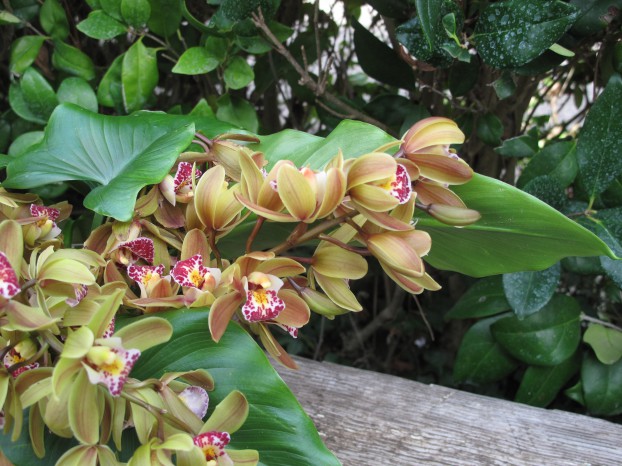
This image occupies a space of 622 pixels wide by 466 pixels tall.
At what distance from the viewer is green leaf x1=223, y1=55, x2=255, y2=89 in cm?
91

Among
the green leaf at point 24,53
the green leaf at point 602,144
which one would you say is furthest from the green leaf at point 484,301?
the green leaf at point 24,53

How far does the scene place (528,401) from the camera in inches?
41.4

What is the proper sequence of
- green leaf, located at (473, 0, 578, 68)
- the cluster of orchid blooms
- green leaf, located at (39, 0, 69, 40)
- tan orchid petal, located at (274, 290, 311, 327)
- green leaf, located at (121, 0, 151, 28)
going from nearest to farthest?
the cluster of orchid blooms
tan orchid petal, located at (274, 290, 311, 327)
green leaf, located at (473, 0, 578, 68)
green leaf, located at (121, 0, 151, 28)
green leaf, located at (39, 0, 69, 40)

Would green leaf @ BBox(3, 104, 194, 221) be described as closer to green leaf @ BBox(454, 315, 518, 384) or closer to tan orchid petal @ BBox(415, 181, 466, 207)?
tan orchid petal @ BBox(415, 181, 466, 207)

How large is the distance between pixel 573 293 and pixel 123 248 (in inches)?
39.8

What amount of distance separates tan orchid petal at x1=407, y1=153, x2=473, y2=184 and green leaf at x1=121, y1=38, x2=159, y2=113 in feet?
1.59

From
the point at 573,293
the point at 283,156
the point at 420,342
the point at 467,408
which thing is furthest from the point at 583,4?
the point at 420,342

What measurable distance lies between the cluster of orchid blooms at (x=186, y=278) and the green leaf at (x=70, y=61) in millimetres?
404

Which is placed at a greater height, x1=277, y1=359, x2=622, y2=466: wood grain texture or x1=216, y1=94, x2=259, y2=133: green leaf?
x1=216, y1=94, x2=259, y2=133: green leaf

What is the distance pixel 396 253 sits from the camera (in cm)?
52

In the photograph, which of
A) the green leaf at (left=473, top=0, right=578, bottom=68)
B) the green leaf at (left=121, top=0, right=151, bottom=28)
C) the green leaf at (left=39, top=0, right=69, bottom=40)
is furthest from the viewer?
the green leaf at (left=39, top=0, right=69, bottom=40)

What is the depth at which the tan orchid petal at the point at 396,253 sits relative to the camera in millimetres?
508

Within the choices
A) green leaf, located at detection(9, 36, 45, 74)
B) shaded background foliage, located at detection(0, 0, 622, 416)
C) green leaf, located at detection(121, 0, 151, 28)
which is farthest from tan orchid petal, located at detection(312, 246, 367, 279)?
green leaf, located at detection(9, 36, 45, 74)

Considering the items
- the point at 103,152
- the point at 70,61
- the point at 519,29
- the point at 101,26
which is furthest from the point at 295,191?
the point at 70,61
